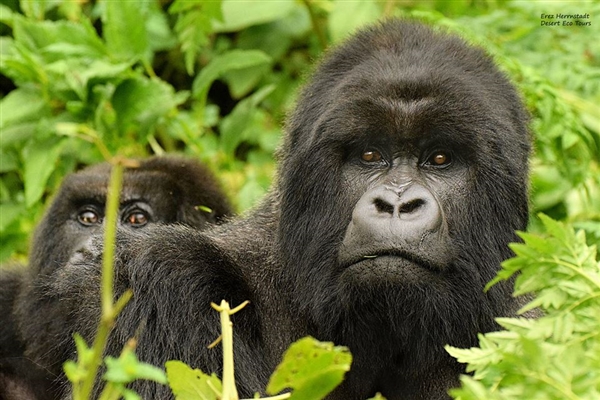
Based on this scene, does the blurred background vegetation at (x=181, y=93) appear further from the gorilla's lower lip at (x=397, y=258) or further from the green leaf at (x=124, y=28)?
the gorilla's lower lip at (x=397, y=258)

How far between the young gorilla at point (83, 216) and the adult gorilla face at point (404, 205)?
4.75 ft

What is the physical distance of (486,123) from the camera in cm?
319

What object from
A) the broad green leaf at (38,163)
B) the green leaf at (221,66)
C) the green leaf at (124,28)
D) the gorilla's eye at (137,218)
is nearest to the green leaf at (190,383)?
the gorilla's eye at (137,218)

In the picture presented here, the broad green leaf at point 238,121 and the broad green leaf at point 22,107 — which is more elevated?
the broad green leaf at point 238,121

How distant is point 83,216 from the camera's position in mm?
4684

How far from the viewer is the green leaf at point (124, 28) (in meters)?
5.18

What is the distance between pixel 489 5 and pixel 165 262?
4743mm

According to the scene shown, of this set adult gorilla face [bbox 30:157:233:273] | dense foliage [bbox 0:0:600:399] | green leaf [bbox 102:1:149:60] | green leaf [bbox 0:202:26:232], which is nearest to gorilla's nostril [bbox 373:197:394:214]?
dense foliage [bbox 0:0:600:399]

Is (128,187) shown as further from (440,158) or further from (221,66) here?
(440,158)

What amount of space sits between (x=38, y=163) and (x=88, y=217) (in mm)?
552

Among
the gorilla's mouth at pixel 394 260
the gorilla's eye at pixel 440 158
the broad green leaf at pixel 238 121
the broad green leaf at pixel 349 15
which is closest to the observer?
the gorilla's mouth at pixel 394 260

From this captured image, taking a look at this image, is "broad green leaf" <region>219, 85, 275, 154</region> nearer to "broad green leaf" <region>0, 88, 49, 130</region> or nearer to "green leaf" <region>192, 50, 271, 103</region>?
"green leaf" <region>192, 50, 271, 103</region>

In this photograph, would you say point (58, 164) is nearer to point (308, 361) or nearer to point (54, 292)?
point (54, 292)

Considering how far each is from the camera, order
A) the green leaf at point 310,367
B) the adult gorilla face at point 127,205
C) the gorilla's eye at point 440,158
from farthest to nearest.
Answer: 1. the adult gorilla face at point 127,205
2. the gorilla's eye at point 440,158
3. the green leaf at point 310,367
